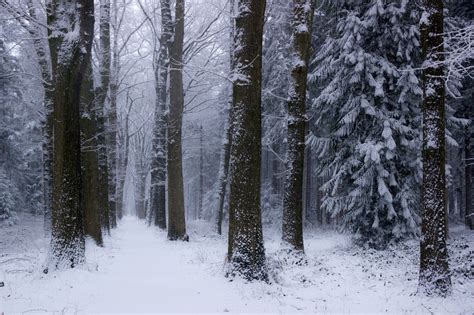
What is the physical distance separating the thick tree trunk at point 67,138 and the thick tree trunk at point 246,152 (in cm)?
347

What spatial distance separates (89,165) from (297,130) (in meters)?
7.37

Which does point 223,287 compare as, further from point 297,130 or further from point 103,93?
point 103,93

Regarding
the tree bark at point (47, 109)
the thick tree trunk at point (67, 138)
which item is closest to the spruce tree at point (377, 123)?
the thick tree trunk at point (67, 138)

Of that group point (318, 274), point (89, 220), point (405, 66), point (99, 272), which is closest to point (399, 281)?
point (318, 274)

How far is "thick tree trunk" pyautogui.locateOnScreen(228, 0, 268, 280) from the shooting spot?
→ 7680 mm

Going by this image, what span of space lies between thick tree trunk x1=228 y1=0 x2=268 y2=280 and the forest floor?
555 mm

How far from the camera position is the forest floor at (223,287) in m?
6.26

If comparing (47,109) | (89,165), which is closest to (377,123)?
(89,165)

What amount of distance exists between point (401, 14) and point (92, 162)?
1168 centimetres

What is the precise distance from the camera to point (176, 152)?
1537cm

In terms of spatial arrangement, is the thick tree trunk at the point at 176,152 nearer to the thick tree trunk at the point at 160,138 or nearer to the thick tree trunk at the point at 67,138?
the thick tree trunk at the point at 160,138

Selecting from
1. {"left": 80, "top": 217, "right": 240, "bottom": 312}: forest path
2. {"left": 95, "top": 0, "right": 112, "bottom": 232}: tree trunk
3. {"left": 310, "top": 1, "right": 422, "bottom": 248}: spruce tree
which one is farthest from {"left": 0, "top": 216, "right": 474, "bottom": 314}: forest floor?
{"left": 95, "top": 0, "right": 112, "bottom": 232}: tree trunk

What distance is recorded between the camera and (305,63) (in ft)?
38.6

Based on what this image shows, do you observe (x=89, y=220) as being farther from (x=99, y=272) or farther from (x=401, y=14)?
(x=401, y=14)
